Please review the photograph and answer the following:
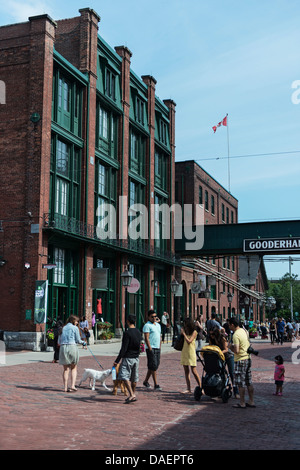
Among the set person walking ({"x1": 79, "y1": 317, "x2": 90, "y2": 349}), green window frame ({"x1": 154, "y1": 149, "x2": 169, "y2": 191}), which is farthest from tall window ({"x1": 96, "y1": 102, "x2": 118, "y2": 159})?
person walking ({"x1": 79, "y1": 317, "x2": 90, "y2": 349})

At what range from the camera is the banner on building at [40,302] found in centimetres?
2345

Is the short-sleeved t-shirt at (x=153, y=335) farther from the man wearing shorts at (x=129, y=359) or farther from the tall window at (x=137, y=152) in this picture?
the tall window at (x=137, y=152)

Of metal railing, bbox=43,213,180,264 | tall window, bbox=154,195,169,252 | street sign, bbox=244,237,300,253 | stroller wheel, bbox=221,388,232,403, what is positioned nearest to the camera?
stroller wheel, bbox=221,388,232,403

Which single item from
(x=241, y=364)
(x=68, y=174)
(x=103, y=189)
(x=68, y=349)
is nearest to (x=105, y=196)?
(x=103, y=189)

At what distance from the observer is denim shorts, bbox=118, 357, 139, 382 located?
10.8 meters

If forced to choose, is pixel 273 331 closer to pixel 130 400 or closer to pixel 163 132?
pixel 163 132

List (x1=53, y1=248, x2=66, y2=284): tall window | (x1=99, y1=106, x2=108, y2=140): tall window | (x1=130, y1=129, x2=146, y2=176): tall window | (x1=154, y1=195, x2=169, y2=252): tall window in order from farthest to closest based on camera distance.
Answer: (x1=154, y1=195, x2=169, y2=252): tall window, (x1=130, y1=129, x2=146, y2=176): tall window, (x1=99, y1=106, x2=108, y2=140): tall window, (x1=53, y1=248, x2=66, y2=284): tall window

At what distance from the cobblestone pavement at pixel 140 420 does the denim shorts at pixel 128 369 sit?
0.53 m

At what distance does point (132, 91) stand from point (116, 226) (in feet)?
33.0

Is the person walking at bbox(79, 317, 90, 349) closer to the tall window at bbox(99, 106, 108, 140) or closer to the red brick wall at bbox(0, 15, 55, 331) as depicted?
the red brick wall at bbox(0, 15, 55, 331)

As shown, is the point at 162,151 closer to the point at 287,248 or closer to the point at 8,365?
the point at 287,248

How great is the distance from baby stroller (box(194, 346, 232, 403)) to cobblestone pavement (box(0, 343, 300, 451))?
0.67 feet

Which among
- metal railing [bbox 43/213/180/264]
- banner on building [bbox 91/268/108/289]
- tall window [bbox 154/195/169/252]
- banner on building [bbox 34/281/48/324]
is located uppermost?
tall window [bbox 154/195/169/252]
